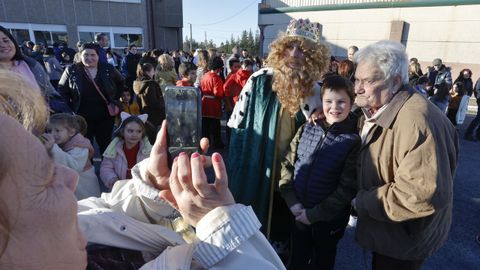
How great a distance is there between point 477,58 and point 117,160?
14.6 metres

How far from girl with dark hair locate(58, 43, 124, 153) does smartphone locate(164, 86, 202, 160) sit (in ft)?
9.78

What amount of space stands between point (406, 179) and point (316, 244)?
40.5 inches

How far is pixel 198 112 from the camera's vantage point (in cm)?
111

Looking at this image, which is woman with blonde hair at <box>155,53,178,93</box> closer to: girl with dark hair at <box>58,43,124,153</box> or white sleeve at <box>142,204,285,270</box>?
girl with dark hair at <box>58,43,124,153</box>

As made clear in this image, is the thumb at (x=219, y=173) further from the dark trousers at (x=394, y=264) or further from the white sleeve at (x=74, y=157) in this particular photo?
the white sleeve at (x=74, y=157)

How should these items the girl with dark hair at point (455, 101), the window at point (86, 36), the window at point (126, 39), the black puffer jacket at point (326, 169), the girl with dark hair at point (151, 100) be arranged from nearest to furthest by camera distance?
the black puffer jacket at point (326, 169), the girl with dark hair at point (151, 100), the girl with dark hair at point (455, 101), the window at point (86, 36), the window at point (126, 39)

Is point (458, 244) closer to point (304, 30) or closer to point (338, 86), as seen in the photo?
point (338, 86)

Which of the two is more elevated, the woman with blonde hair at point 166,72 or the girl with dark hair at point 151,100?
the woman with blonde hair at point 166,72

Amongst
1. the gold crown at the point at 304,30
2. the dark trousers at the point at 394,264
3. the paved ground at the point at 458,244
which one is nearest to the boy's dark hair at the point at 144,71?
the gold crown at the point at 304,30

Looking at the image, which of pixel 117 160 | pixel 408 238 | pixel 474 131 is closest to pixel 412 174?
pixel 408 238

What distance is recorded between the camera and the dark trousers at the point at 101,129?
387cm

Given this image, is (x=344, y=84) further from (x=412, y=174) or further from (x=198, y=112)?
(x=198, y=112)

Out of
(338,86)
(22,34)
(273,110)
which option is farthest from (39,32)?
(338,86)

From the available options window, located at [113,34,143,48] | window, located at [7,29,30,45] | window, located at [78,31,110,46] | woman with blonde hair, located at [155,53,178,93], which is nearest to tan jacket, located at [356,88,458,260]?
woman with blonde hair, located at [155,53,178,93]
